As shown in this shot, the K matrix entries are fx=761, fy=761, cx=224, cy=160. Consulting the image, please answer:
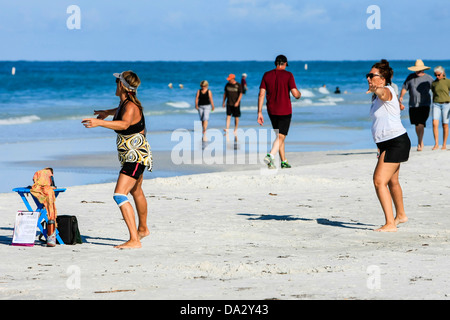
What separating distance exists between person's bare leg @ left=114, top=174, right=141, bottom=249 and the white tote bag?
827 mm

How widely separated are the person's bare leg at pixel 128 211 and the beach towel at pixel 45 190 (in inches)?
26.3

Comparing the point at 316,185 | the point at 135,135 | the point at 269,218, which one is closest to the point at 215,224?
the point at 269,218

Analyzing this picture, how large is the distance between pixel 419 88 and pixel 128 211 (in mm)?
9802

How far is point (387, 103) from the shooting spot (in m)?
7.76

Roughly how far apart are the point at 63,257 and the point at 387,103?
11.7 ft

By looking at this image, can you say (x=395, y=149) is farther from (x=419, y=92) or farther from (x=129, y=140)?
(x=419, y=92)

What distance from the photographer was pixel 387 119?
25.5 feet

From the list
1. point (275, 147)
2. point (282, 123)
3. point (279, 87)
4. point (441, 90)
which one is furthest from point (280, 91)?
point (441, 90)

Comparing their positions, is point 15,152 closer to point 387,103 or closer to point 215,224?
point 215,224

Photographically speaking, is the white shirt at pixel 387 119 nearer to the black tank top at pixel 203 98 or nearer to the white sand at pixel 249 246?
the white sand at pixel 249 246

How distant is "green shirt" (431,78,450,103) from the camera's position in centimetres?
1554

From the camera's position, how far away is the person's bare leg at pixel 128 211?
23.3 feet

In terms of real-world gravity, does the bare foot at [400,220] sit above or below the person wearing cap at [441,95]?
below

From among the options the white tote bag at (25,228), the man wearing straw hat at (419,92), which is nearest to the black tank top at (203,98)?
the man wearing straw hat at (419,92)
